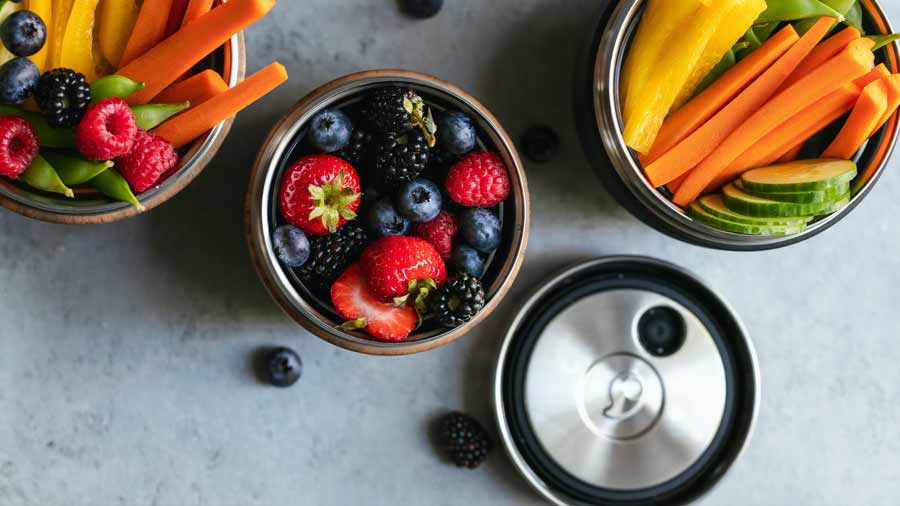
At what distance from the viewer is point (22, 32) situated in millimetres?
951

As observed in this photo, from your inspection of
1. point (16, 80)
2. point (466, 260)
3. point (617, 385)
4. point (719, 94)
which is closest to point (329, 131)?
point (466, 260)

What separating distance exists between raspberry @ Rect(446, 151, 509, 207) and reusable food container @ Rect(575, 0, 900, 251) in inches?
6.6

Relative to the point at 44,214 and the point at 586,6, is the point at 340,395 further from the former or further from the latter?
the point at 586,6

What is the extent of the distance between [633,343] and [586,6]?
1.91 ft

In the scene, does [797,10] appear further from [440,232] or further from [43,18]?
[43,18]

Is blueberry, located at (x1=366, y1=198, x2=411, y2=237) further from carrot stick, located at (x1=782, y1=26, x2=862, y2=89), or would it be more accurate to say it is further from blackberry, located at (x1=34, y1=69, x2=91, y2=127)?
carrot stick, located at (x1=782, y1=26, x2=862, y2=89)

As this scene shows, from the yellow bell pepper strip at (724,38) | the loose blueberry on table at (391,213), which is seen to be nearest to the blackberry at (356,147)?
the loose blueberry on table at (391,213)

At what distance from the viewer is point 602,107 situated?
3.74 feet

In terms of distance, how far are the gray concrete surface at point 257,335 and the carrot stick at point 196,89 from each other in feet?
0.76

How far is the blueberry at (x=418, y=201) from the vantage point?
1.08 meters

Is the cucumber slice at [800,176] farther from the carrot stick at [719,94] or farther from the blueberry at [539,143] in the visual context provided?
the blueberry at [539,143]

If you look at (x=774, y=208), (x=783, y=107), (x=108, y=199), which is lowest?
(x=108, y=199)

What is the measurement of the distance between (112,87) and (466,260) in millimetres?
517

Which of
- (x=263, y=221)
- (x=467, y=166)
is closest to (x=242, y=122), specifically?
(x=263, y=221)
